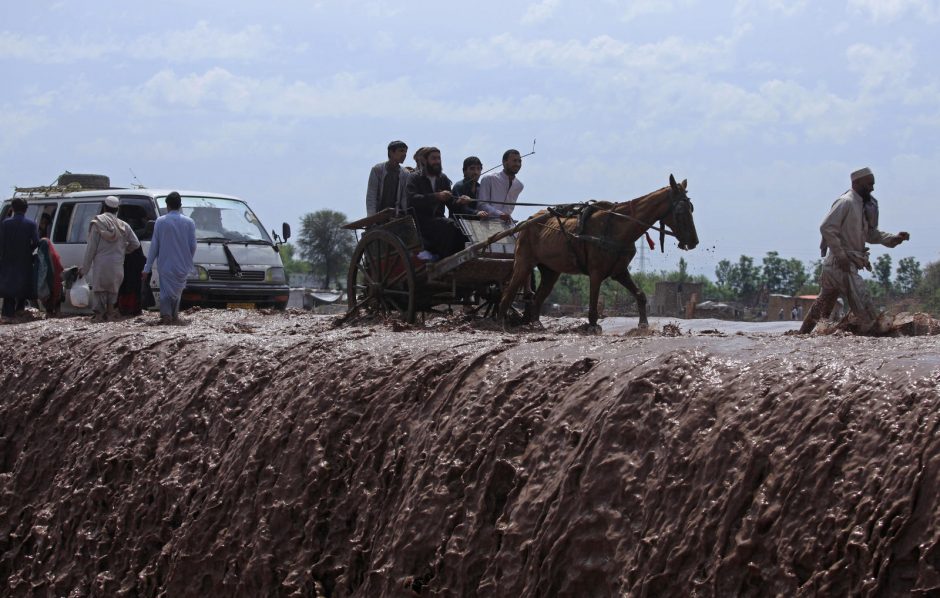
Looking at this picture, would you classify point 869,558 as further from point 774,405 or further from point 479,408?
point 479,408

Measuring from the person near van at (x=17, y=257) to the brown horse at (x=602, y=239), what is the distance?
5.96 meters

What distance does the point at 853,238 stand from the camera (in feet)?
26.5

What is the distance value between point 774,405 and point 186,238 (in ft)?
27.6

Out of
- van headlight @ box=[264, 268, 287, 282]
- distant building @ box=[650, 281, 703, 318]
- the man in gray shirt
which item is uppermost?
the man in gray shirt

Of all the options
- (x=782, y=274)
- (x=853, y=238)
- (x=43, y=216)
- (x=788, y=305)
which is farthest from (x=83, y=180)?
(x=782, y=274)

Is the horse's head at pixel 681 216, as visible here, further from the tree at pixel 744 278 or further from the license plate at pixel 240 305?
the tree at pixel 744 278

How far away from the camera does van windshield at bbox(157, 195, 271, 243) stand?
14930 mm

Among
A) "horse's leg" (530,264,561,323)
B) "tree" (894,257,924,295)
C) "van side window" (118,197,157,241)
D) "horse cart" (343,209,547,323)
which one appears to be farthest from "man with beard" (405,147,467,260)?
"tree" (894,257,924,295)

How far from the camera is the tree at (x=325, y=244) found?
7506 centimetres

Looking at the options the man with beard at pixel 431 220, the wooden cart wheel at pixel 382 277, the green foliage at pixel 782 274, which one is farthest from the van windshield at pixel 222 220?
the green foliage at pixel 782 274

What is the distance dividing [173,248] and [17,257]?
2660mm

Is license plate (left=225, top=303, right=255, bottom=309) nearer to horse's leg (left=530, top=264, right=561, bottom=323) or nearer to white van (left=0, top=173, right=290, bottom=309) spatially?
white van (left=0, top=173, right=290, bottom=309)

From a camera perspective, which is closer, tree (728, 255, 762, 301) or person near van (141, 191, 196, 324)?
person near van (141, 191, 196, 324)

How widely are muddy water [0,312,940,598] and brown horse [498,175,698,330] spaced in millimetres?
2656
